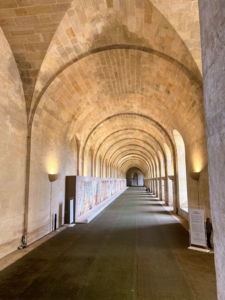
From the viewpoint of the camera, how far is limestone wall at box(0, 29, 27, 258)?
6277 millimetres

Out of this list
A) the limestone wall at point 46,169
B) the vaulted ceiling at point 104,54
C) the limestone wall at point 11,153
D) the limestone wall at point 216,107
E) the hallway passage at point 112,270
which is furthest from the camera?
the limestone wall at point 46,169

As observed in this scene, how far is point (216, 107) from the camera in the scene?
6.15 ft

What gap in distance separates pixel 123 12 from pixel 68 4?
5.39ft

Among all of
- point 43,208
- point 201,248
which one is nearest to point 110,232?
point 43,208

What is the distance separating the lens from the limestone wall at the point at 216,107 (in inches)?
69.1

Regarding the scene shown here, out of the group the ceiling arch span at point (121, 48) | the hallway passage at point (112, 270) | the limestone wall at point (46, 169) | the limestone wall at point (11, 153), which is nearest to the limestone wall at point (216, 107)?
the hallway passage at point (112, 270)

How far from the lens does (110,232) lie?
888 centimetres

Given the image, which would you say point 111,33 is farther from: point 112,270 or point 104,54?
point 112,270

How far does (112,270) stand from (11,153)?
480cm

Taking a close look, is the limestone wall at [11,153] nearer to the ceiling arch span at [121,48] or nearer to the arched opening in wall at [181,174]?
the ceiling arch span at [121,48]

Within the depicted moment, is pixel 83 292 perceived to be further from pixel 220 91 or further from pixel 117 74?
pixel 117 74

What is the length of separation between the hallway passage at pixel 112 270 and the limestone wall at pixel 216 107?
2.89m

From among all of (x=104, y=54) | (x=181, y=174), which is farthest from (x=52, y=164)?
(x=181, y=174)

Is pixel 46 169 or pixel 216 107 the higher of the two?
pixel 216 107
